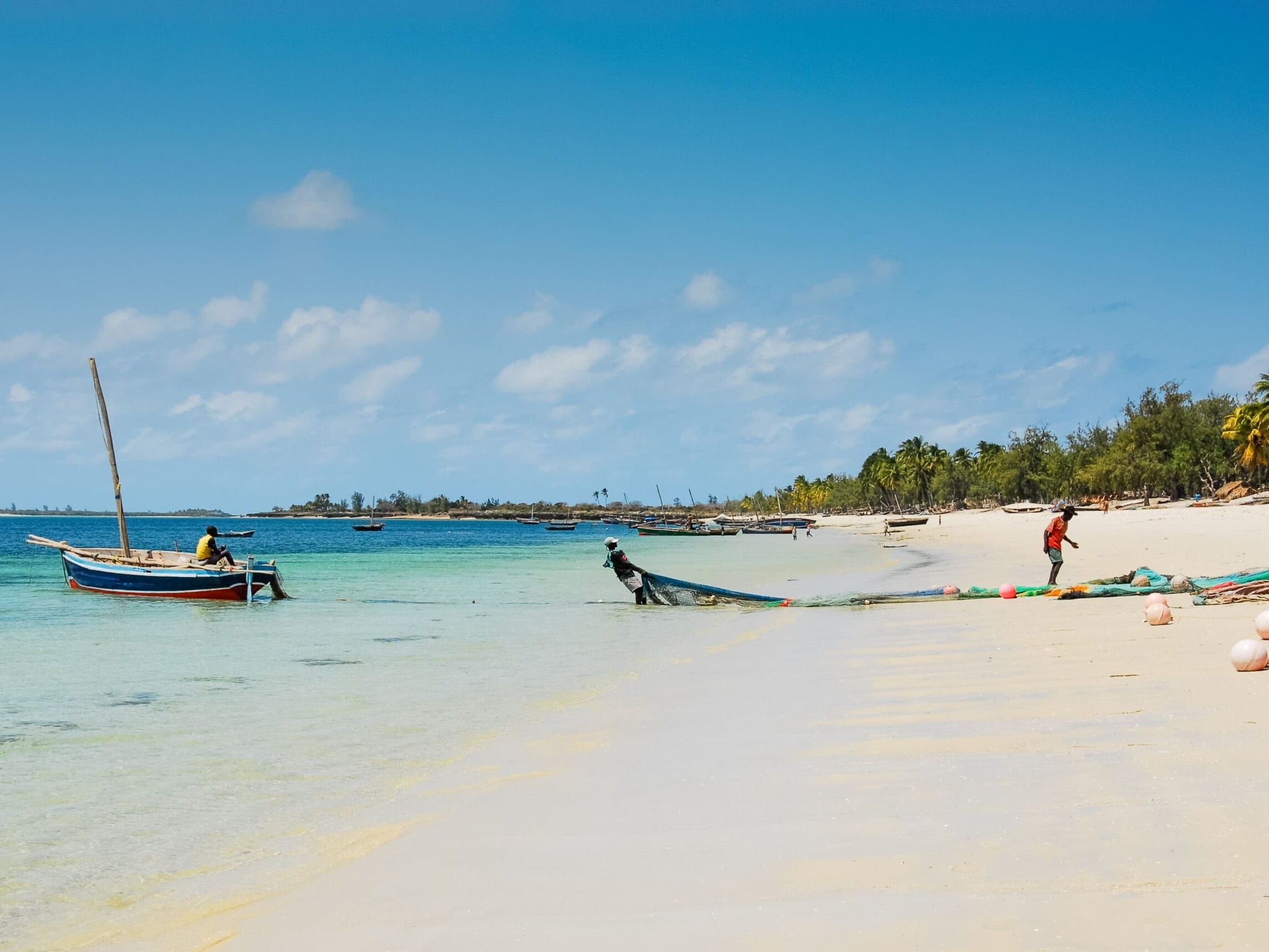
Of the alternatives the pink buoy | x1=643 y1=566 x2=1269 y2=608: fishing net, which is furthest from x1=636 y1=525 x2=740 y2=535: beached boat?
the pink buoy

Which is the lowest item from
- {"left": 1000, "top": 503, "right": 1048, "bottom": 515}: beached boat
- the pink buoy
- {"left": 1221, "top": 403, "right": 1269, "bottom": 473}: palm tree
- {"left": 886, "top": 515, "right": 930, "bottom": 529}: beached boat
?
{"left": 886, "top": 515, "right": 930, "bottom": 529}: beached boat

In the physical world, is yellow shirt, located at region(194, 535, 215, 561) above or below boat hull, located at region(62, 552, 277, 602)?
above

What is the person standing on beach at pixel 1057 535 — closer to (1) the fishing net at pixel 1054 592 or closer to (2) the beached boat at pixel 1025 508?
(1) the fishing net at pixel 1054 592

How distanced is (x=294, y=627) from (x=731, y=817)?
17475mm

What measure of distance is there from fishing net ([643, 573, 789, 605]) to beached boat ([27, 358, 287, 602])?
40.2ft

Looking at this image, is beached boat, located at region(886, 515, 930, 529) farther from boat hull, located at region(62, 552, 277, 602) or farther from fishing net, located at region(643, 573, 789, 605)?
boat hull, located at region(62, 552, 277, 602)

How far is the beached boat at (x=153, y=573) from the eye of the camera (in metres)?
27.0

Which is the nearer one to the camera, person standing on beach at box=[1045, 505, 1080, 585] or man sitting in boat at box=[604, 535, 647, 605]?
person standing on beach at box=[1045, 505, 1080, 585]

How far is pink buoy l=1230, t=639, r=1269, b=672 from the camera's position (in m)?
7.66

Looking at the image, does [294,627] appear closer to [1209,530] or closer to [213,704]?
[213,704]

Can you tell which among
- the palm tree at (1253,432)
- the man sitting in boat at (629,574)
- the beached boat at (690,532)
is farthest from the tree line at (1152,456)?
the man sitting in boat at (629,574)

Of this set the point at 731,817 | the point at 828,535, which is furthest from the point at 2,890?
the point at 828,535

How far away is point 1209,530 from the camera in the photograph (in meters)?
36.8

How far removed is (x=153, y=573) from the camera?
2795 centimetres
